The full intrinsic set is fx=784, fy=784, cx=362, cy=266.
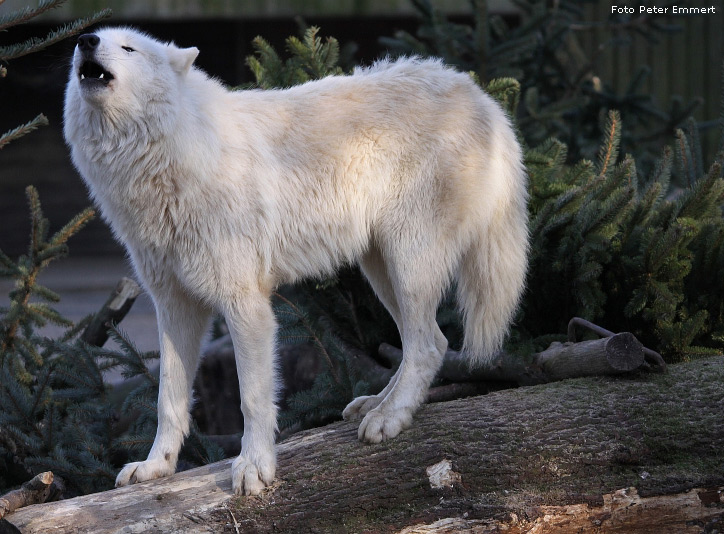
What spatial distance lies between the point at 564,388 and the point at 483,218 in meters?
0.88

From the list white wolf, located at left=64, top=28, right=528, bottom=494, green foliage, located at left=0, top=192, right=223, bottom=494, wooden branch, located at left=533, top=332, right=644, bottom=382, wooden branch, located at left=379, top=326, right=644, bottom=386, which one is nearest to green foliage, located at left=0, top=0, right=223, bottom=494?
green foliage, located at left=0, top=192, right=223, bottom=494

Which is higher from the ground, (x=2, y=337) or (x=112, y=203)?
(x=112, y=203)

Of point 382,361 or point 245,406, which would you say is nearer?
point 245,406

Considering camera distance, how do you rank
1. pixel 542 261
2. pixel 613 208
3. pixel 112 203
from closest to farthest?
pixel 112 203
pixel 613 208
pixel 542 261

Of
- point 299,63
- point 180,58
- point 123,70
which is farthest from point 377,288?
point 299,63

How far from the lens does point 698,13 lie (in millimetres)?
10375

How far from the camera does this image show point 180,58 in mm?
Result: 3355

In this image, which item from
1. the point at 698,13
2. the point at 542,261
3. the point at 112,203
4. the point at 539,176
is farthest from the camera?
the point at 698,13

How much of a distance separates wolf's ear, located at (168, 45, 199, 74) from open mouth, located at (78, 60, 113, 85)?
310 millimetres

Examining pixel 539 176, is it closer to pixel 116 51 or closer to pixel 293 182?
pixel 293 182

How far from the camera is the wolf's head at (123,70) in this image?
3.12 metres

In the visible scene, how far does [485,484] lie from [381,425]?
1.69ft

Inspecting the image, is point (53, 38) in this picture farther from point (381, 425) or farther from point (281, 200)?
point (381, 425)

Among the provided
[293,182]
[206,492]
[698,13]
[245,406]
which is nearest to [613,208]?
[293,182]
